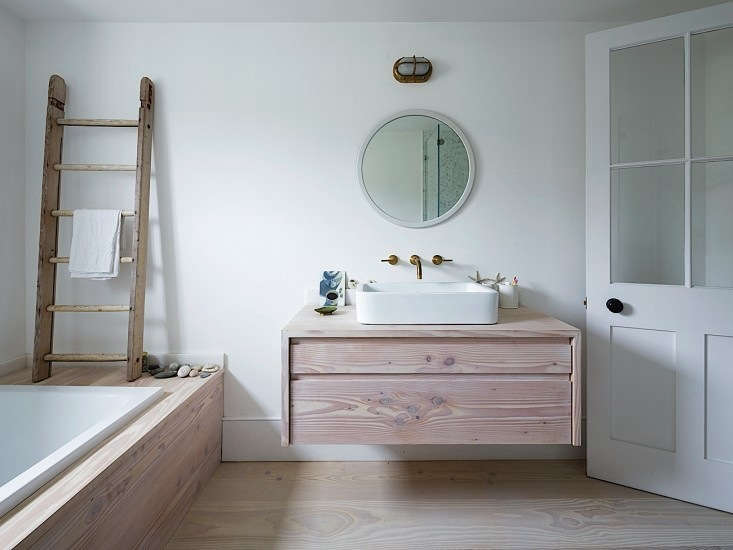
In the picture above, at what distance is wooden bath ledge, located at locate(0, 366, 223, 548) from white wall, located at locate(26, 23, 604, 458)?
215 millimetres

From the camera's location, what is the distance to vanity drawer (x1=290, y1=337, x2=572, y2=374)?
58.5 inches

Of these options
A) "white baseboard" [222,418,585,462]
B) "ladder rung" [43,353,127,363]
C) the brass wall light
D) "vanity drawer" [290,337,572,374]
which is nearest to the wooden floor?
"white baseboard" [222,418,585,462]

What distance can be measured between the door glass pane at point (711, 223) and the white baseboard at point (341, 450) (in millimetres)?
1048

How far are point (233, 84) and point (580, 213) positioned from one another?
6.24 feet

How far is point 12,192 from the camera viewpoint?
1964 mm

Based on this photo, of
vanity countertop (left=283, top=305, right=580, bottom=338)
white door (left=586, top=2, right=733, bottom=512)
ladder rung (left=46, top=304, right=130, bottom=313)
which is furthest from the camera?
ladder rung (left=46, top=304, right=130, bottom=313)

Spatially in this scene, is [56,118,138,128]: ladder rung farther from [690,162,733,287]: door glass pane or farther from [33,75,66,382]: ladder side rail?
[690,162,733,287]: door glass pane

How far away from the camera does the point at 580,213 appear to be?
6.72 ft

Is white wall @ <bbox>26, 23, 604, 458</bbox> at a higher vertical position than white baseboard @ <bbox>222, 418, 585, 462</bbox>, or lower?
higher

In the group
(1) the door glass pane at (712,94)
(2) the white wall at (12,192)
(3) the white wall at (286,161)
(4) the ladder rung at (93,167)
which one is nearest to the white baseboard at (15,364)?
(2) the white wall at (12,192)

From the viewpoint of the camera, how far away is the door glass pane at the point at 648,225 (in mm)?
1720

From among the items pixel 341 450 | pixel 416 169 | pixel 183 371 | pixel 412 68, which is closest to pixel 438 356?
pixel 341 450

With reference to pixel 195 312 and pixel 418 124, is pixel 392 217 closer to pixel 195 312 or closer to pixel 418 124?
pixel 418 124

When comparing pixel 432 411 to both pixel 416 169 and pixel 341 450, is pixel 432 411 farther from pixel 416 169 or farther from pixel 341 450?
pixel 416 169
